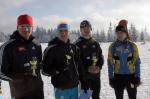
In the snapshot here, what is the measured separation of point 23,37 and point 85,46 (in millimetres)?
2456

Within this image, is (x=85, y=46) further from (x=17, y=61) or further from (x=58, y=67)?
(x=17, y=61)

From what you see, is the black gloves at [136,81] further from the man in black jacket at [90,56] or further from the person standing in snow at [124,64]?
the man in black jacket at [90,56]

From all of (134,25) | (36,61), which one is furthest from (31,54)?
(134,25)

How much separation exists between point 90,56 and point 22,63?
8.41 ft

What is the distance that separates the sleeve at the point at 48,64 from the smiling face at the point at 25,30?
0.69 metres

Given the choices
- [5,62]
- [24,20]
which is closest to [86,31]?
[24,20]

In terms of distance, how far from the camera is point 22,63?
5.87m

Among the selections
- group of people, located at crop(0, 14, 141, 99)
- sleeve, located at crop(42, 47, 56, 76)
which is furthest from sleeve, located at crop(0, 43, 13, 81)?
sleeve, located at crop(42, 47, 56, 76)

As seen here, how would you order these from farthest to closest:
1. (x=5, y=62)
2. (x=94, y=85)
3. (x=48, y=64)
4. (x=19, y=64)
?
(x=94, y=85)
(x=48, y=64)
(x=19, y=64)
(x=5, y=62)

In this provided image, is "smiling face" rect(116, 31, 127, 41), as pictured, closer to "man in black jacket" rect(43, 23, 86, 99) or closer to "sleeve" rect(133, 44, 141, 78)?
"sleeve" rect(133, 44, 141, 78)

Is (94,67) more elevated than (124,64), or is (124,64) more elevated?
(124,64)

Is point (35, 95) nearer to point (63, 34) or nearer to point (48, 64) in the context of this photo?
point (48, 64)

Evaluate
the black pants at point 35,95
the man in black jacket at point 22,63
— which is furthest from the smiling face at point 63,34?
the black pants at point 35,95

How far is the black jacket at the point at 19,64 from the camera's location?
5.75 m
